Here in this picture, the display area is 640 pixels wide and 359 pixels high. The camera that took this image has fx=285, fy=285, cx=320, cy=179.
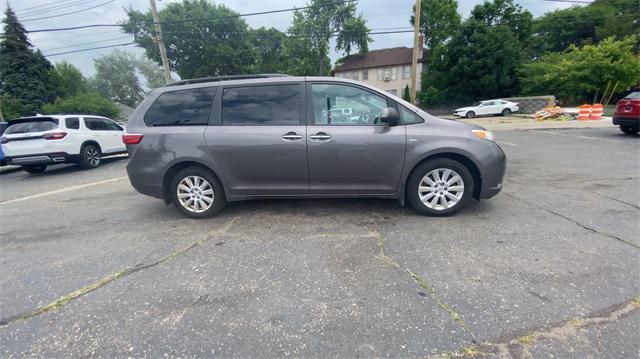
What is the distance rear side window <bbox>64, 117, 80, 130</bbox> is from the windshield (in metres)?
0.26

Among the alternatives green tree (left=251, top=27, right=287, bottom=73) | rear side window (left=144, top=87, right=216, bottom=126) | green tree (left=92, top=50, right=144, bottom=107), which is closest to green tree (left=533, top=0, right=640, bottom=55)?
green tree (left=251, top=27, right=287, bottom=73)

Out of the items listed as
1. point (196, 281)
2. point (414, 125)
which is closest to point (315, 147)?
point (414, 125)

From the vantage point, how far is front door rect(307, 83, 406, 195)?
134 inches

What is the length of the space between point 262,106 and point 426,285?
8.85 ft

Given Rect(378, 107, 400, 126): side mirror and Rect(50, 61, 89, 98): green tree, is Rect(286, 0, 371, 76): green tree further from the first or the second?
Rect(378, 107, 400, 126): side mirror

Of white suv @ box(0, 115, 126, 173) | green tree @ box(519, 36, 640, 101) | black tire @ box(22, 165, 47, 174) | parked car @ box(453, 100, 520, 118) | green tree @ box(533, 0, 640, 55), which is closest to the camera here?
white suv @ box(0, 115, 126, 173)

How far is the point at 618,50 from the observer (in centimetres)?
2002

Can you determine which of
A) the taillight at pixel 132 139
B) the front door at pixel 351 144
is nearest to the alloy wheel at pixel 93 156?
the taillight at pixel 132 139

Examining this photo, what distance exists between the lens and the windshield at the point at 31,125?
23.8 feet

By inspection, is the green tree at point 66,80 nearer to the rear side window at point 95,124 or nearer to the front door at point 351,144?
the rear side window at point 95,124

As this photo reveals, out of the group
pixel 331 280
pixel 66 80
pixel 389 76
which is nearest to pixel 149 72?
pixel 66 80

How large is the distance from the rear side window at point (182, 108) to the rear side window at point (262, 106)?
0.80 ft

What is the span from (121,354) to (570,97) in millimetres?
31326

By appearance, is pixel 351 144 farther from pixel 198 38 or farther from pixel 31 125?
pixel 198 38
